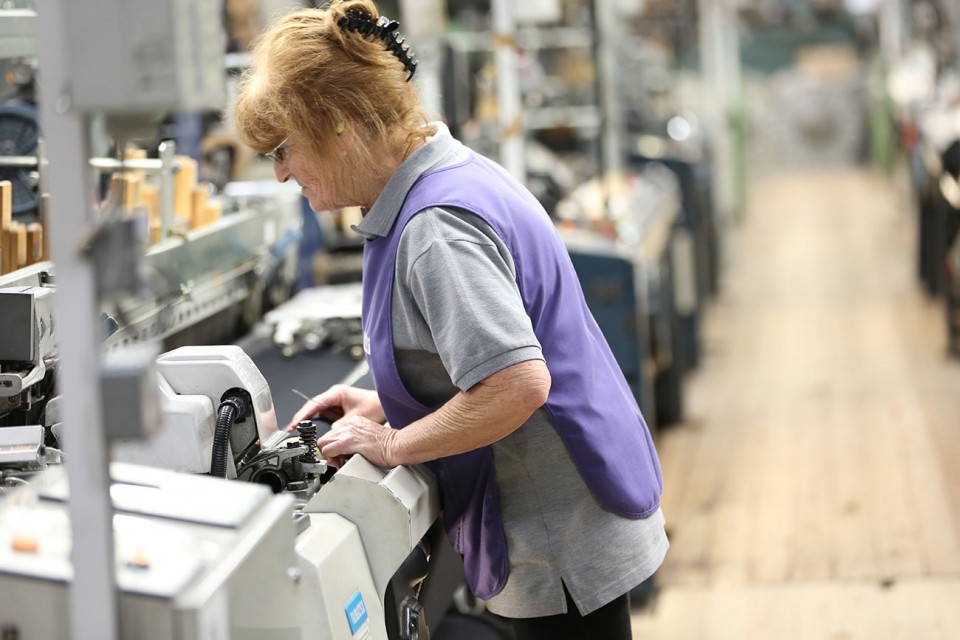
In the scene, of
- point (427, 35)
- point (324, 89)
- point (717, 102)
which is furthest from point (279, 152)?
point (717, 102)

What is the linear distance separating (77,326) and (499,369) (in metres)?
0.60

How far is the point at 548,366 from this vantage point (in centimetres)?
172

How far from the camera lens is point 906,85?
35.6ft

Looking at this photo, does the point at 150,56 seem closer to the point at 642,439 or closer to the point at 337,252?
the point at 642,439

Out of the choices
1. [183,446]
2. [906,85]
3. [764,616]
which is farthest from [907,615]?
[906,85]

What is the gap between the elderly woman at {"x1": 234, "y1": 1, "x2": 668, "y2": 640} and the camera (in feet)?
5.26

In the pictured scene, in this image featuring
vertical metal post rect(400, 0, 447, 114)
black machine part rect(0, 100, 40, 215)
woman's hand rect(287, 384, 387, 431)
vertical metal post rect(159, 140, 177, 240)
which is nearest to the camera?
woman's hand rect(287, 384, 387, 431)

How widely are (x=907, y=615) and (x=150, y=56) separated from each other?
3.03 m

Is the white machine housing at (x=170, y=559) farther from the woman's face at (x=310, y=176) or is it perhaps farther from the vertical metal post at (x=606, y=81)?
the vertical metal post at (x=606, y=81)

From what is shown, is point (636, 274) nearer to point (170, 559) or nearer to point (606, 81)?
point (606, 81)

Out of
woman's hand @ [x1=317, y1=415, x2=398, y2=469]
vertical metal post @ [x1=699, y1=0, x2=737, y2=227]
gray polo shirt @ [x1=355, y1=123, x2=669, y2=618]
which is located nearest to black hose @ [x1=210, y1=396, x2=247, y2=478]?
woman's hand @ [x1=317, y1=415, x2=398, y2=469]

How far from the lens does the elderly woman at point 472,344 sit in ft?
5.26

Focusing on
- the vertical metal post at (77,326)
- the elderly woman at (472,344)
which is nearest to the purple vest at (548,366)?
the elderly woman at (472,344)

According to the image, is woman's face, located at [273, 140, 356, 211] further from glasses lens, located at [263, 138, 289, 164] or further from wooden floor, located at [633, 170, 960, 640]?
wooden floor, located at [633, 170, 960, 640]
